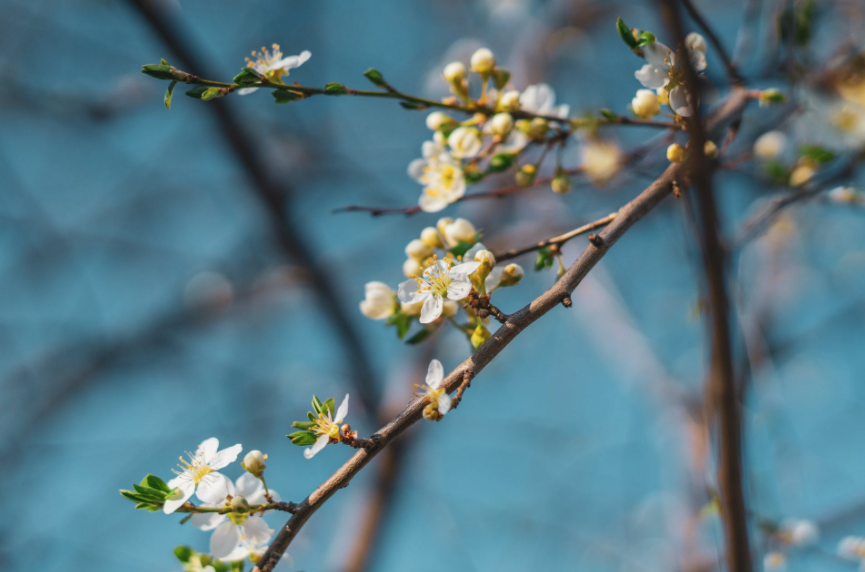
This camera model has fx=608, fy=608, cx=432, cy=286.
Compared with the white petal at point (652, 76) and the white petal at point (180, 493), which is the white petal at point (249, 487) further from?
the white petal at point (652, 76)

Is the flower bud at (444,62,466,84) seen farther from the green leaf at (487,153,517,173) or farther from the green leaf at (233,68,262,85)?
the green leaf at (233,68,262,85)

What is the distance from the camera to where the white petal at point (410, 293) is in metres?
1.03

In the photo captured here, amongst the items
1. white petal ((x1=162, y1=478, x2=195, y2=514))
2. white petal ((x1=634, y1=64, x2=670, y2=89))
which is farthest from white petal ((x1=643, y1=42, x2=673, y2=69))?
white petal ((x1=162, y1=478, x2=195, y2=514))

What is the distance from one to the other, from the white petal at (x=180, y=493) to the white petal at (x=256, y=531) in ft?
0.33

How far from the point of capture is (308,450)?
35.6 inches

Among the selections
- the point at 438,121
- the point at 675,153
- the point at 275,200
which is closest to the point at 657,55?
the point at 675,153

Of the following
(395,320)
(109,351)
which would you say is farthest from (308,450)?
(109,351)

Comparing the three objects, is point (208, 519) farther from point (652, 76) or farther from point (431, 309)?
point (652, 76)

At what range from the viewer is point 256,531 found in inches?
38.0

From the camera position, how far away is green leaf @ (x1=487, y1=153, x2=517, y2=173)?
1.14m

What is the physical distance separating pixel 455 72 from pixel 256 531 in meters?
0.88

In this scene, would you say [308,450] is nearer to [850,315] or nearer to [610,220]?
[610,220]

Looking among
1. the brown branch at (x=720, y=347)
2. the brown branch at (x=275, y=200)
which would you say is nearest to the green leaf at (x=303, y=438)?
the brown branch at (x=720, y=347)

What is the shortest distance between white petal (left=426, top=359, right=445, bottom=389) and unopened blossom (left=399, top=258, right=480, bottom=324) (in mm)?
103
